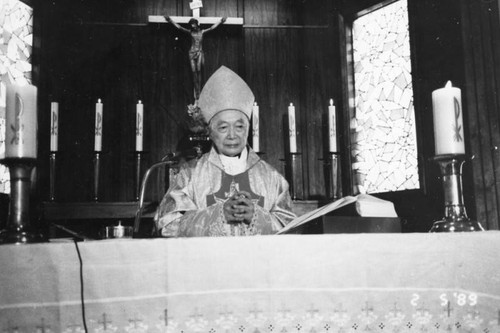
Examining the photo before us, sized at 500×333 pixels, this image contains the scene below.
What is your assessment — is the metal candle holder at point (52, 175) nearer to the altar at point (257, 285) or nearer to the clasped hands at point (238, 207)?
the clasped hands at point (238, 207)

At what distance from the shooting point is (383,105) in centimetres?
409

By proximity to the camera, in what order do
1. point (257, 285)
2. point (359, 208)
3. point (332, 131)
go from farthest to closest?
point (332, 131), point (359, 208), point (257, 285)

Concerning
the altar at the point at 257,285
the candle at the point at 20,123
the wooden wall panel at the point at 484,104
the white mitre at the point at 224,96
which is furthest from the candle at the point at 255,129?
the altar at the point at 257,285

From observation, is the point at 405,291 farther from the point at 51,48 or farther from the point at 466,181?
the point at 51,48

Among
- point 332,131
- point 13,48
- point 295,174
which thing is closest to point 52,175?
point 13,48

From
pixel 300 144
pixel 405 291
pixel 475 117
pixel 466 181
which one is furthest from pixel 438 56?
pixel 405 291

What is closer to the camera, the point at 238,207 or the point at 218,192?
the point at 238,207

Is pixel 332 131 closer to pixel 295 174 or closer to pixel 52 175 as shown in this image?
pixel 295 174

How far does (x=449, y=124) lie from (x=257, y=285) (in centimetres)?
84

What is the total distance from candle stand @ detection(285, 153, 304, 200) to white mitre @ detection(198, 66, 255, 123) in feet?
2.94

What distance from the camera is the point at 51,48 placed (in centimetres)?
446

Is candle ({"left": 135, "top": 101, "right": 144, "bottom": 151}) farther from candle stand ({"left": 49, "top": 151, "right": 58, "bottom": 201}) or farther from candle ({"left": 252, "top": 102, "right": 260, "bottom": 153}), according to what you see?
candle ({"left": 252, "top": 102, "right": 260, "bottom": 153})

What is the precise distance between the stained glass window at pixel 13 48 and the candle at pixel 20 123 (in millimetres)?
2306

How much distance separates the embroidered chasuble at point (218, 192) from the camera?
103 inches
